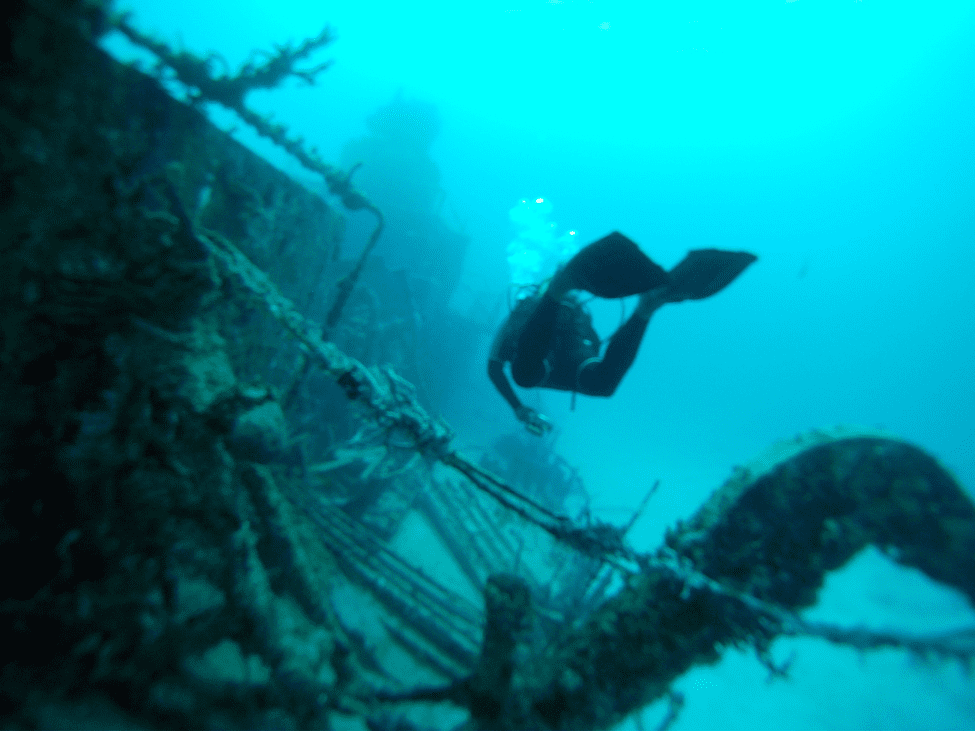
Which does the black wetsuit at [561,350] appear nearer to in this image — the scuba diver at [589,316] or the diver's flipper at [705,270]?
the scuba diver at [589,316]

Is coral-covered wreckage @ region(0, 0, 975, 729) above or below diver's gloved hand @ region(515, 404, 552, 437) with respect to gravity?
below

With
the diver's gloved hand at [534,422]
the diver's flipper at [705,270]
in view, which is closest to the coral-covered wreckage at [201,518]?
the diver's gloved hand at [534,422]

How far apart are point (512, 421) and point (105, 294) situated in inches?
877

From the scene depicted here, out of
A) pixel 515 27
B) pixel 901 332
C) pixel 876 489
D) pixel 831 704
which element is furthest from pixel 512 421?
pixel 901 332

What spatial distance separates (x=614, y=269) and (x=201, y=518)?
9.79 feet

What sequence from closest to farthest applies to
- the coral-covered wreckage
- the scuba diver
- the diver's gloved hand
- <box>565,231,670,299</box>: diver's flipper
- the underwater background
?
the coral-covered wreckage
<box>565,231,670,299</box>: diver's flipper
the scuba diver
the diver's gloved hand
the underwater background

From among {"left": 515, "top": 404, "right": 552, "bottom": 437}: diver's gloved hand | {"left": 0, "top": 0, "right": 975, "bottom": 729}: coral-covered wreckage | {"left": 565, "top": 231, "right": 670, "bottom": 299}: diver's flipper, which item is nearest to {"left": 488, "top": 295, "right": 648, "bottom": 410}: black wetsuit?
{"left": 515, "top": 404, "right": 552, "bottom": 437}: diver's gloved hand

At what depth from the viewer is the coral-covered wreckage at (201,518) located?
2072 mm

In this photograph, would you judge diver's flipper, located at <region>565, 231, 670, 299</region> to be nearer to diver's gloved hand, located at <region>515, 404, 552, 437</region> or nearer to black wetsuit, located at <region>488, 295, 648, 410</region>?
black wetsuit, located at <region>488, 295, 648, 410</region>

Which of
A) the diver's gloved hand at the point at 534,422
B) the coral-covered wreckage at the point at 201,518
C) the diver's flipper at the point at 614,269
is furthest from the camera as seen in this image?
the diver's gloved hand at the point at 534,422

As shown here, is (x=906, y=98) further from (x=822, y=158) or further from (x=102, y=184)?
(x=102, y=184)

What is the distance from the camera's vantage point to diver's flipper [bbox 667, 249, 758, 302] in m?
3.27

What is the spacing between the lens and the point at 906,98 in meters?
76.9

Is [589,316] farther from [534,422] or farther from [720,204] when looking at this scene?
[720,204]
